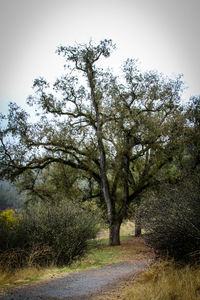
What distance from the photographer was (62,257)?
10.4 meters

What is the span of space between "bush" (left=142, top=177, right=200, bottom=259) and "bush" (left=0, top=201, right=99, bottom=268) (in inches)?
169

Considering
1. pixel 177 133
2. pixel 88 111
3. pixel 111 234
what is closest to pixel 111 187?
pixel 111 234

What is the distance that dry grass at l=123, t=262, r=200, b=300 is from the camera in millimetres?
4863

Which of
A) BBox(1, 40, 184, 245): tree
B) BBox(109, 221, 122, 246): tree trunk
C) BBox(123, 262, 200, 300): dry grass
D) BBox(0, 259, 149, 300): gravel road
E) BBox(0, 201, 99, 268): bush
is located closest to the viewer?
BBox(123, 262, 200, 300): dry grass

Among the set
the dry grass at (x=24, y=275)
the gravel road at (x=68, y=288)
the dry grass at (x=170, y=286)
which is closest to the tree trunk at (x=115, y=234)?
the dry grass at (x=24, y=275)

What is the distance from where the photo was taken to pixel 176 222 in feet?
20.6

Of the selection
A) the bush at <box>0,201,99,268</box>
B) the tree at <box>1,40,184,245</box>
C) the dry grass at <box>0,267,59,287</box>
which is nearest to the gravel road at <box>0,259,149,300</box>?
the dry grass at <box>0,267,59,287</box>

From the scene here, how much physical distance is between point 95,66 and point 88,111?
127 inches

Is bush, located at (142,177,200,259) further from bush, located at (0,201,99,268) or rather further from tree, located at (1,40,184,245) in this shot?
tree, located at (1,40,184,245)

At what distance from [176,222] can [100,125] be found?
39.7 feet

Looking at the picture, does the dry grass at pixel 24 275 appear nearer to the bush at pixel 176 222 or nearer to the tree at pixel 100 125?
the bush at pixel 176 222

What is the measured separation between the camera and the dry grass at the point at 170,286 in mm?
4863

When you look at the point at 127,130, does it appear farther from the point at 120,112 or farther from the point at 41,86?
the point at 41,86

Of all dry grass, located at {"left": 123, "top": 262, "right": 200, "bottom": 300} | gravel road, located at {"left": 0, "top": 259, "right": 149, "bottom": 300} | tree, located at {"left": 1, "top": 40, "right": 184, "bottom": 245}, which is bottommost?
gravel road, located at {"left": 0, "top": 259, "right": 149, "bottom": 300}
